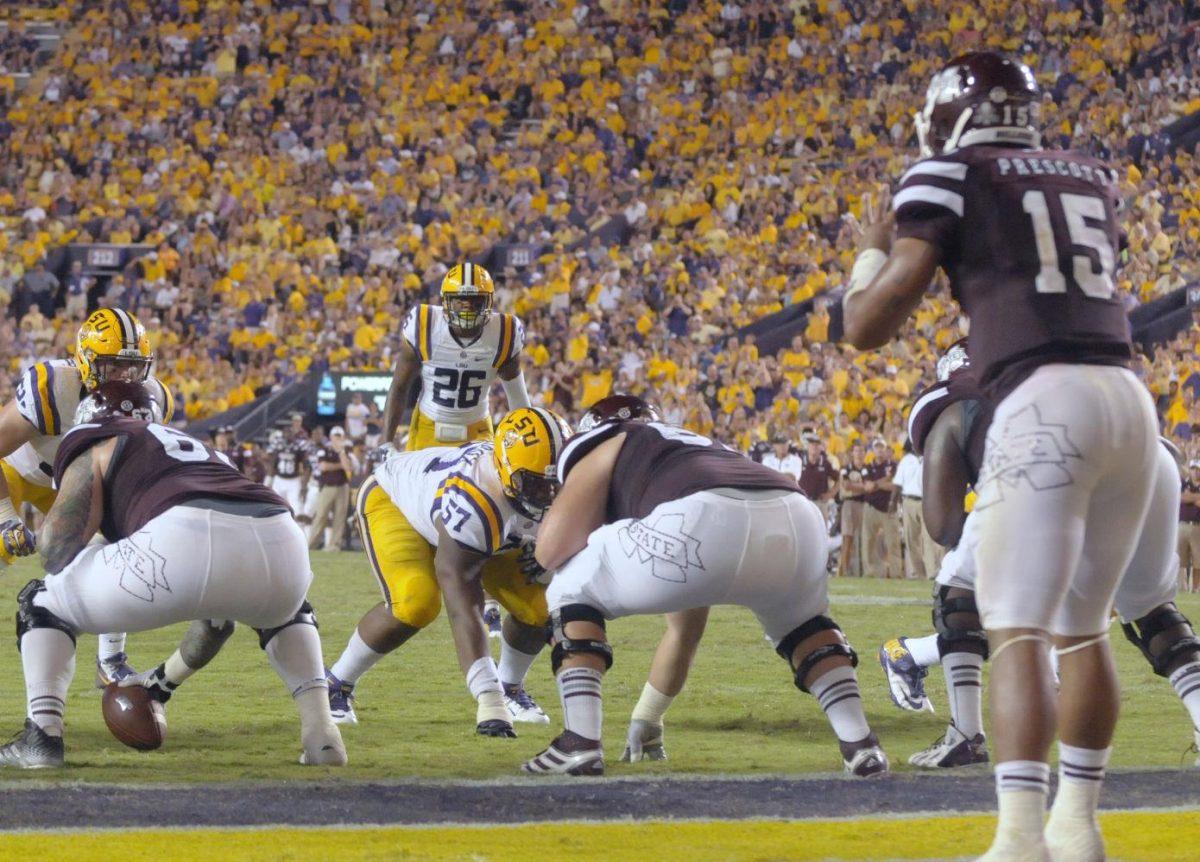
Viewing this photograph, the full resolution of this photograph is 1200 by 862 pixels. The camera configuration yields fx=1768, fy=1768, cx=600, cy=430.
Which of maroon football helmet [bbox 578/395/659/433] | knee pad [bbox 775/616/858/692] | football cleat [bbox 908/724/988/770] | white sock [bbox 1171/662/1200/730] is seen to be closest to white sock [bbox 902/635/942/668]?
football cleat [bbox 908/724/988/770]

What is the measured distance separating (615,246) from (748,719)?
16.7 m

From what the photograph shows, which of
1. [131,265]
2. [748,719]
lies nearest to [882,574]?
[748,719]

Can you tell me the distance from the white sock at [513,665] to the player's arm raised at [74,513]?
6.82 ft

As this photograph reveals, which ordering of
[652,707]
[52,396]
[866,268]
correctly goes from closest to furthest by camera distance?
1. [866,268]
2. [652,707]
3. [52,396]

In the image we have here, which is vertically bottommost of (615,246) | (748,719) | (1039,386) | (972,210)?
(748,719)

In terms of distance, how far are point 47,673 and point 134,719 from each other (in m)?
0.44

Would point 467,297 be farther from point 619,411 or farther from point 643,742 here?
point 643,742

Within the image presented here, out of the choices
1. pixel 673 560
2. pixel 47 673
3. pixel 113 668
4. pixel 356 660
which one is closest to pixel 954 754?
pixel 673 560

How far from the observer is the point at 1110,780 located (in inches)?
204

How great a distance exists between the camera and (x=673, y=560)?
16.8 ft

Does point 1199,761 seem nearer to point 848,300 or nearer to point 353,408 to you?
point 848,300

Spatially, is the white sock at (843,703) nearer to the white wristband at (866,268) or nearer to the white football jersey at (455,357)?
the white wristband at (866,268)

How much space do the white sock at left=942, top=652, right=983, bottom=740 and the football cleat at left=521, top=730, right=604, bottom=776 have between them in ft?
3.89

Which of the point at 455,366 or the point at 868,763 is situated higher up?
the point at 455,366
